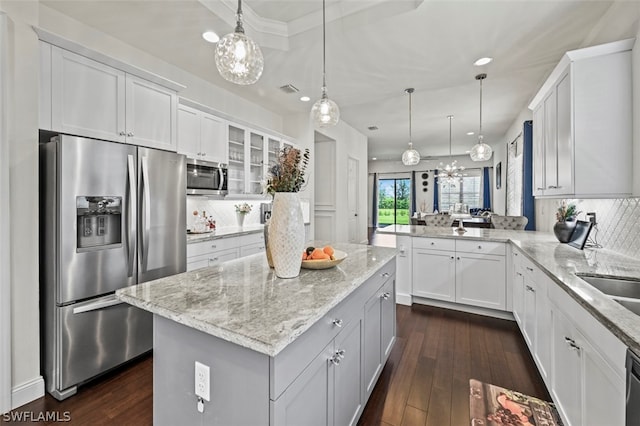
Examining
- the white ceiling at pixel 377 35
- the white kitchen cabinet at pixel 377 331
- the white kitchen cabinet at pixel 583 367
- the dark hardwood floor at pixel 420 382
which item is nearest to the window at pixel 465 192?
the white ceiling at pixel 377 35

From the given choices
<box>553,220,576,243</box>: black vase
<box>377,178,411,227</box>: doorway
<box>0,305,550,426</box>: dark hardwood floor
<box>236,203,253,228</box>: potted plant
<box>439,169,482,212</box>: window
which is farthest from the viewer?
<box>377,178,411,227</box>: doorway

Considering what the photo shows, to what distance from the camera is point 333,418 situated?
127 centimetres

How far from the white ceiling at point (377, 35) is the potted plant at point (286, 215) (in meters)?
1.80

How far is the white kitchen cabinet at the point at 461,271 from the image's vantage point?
10.2 feet

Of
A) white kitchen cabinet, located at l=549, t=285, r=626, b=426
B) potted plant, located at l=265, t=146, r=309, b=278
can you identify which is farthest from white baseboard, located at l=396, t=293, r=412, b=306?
potted plant, located at l=265, t=146, r=309, b=278

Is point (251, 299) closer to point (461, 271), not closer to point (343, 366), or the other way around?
point (343, 366)

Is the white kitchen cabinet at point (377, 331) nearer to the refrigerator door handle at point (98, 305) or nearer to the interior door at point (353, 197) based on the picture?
the refrigerator door handle at point (98, 305)

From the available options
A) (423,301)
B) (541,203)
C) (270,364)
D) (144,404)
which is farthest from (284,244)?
(541,203)

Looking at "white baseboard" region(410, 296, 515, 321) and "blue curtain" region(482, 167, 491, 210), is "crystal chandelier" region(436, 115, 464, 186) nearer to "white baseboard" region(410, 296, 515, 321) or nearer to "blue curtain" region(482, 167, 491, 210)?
"blue curtain" region(482, 167, 491, 210)

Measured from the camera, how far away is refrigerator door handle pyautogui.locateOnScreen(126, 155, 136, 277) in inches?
86.7

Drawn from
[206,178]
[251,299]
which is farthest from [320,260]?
[206,178]

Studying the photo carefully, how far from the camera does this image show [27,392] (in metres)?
1.83

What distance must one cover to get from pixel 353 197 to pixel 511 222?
342 cm

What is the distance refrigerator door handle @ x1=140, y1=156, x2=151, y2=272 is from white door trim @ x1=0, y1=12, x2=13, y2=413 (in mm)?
742
